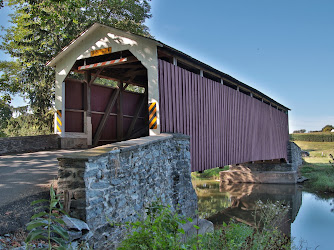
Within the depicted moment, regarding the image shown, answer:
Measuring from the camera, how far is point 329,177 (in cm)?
1552

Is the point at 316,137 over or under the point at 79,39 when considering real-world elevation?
under

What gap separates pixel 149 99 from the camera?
254 inches

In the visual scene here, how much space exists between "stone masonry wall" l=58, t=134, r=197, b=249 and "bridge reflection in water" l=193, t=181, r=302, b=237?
5.09 m

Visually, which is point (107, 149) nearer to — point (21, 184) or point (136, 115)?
point (21, 184)

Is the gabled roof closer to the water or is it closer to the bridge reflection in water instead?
the water

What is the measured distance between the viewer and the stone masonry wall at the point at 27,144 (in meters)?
7.45

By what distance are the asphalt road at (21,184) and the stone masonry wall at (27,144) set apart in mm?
1060

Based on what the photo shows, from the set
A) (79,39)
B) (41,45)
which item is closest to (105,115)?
(79,39)

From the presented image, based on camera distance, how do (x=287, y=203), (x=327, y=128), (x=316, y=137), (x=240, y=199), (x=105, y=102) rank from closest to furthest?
(x=105, y=102) < (x=287, y=203) < (x=240, y=199) < (x=316, y=137) < (x=327, y=128)

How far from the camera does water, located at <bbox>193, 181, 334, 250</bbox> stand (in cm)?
833

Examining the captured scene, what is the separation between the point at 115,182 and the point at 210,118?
4.98 m

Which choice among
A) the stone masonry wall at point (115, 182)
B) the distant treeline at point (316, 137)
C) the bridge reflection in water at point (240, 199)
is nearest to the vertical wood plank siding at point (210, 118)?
the stone masonry wall at point (115, 182)

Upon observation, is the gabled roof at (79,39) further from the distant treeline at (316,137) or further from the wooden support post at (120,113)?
the distant treeline at (316,137)

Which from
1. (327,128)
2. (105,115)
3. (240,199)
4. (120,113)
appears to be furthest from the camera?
(327,128)
